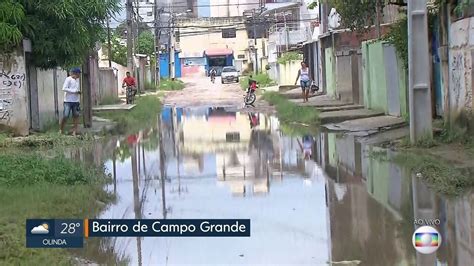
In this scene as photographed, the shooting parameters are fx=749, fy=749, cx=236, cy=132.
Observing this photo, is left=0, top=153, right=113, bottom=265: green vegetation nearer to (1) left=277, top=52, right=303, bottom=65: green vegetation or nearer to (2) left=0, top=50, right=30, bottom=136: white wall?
(2) left=0, top=50, right=30, bottom=136: white wall

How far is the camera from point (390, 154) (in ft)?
44.5

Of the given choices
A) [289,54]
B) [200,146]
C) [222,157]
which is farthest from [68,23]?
[289,54]

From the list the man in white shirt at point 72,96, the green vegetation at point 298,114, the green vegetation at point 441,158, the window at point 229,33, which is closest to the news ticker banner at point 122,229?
the green vegetation at point 441,158

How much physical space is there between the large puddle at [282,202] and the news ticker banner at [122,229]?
2.13 ft

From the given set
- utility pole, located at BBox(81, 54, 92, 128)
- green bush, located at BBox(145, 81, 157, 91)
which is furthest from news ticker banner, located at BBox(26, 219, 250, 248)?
green bush, located at BBox(145, 81, 157, 91)

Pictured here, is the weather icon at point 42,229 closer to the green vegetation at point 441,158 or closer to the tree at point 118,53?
the green vegetation at point 441,158

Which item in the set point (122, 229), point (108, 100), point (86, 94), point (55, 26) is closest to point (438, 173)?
point (122, 229)

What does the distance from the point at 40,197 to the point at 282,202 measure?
308 cm

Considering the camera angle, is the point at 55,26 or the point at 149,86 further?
the point at 149,86

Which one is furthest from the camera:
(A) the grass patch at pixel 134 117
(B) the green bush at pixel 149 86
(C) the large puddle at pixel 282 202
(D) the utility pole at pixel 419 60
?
(B) the green bush at pixel 149 86

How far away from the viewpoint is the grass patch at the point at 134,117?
22.8 m

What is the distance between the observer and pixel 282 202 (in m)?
9.84

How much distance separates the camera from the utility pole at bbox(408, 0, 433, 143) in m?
13.3

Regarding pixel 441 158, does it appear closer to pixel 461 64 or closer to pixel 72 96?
pixel 461 64
